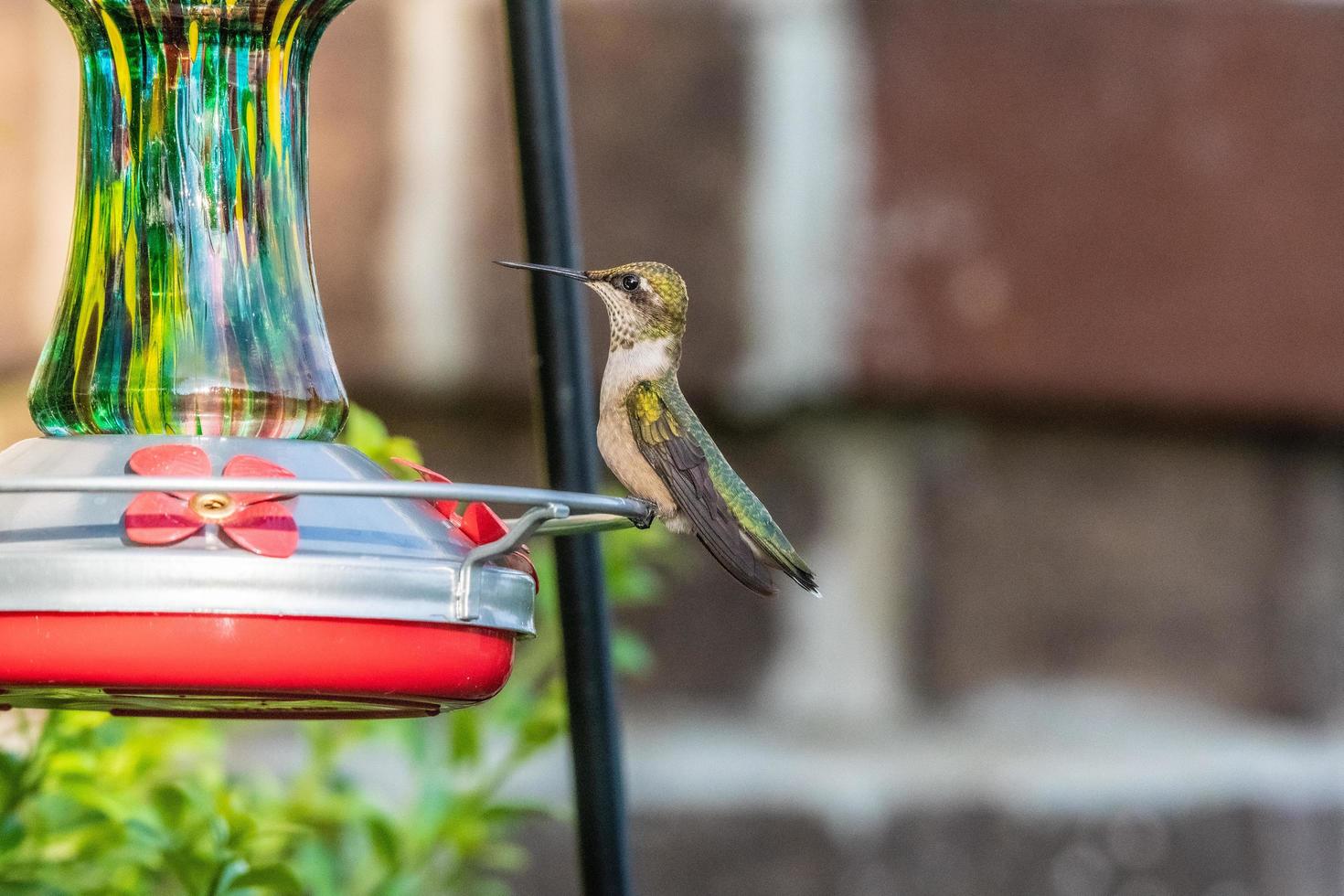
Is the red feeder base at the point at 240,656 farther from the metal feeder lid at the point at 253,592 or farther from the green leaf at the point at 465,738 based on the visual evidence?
the green leaf at the point at 465,738

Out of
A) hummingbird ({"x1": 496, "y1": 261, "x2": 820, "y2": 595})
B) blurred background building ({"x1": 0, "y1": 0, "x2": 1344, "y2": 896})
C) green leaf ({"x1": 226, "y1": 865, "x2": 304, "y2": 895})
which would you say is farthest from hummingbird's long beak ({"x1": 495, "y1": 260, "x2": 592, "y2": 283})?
blurred background building ({"x1": 0, "y1": 0, "x2": 1344, "y2": 896})

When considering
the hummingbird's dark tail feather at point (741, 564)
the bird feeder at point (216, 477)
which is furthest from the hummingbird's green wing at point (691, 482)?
the bird feeder at point (216, 477)

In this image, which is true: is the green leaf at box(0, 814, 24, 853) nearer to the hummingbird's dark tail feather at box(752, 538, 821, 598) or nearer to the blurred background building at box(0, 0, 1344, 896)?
the hummingbird's dark tail feather at box(752, 538, 821, 598)

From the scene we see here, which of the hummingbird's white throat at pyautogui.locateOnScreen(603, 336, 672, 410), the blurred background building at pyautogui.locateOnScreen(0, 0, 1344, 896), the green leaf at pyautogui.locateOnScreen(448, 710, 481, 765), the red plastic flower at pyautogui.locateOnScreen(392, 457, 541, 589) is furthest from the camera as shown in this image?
the blurred background building at pyautogui.locateOnScreen(0, 0, 1344, 896)

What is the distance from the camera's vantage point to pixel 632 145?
215cm

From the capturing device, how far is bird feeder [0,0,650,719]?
92cm

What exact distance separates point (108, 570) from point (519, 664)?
1186mm

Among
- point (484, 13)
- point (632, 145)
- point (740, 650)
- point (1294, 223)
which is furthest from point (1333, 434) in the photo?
point (484, 13)

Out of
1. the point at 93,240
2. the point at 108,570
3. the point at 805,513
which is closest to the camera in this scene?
the point at 108,570

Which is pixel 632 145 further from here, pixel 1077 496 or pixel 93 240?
pixel 93 240

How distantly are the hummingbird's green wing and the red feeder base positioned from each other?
7.9 inches

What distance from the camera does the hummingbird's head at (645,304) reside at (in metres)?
1.47

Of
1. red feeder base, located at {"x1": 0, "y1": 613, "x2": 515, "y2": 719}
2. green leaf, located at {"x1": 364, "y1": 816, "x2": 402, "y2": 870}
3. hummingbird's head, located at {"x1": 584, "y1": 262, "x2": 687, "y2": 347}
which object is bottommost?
green leaf, located at {"x1": 364, "y1": 816, "x2": 402, "y2": 870}

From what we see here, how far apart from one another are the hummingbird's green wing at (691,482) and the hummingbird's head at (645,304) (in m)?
0.09
